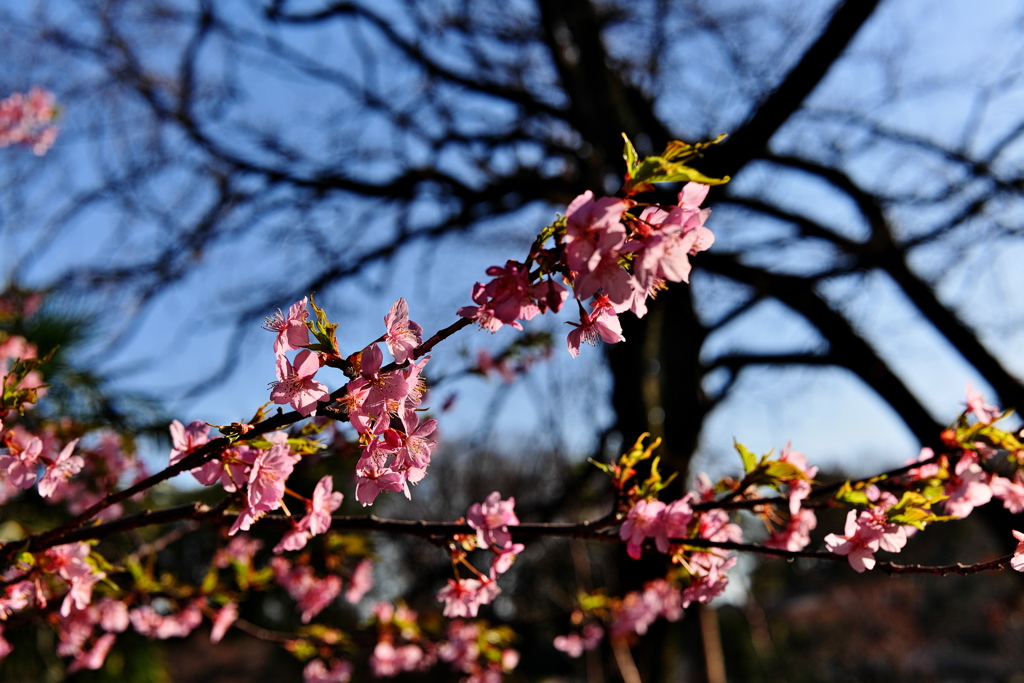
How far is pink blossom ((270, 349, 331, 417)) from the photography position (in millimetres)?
771

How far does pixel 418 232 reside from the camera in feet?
16.4

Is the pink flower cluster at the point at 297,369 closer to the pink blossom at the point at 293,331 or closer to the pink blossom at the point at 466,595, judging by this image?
the pink blossom at the point at 293,331

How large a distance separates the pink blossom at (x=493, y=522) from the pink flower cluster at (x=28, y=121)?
3682 mm

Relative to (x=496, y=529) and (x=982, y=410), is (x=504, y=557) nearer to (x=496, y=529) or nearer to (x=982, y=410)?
(x=496, y=529)

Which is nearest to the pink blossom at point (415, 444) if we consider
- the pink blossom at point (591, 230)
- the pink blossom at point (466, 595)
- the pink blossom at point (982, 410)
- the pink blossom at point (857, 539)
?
the pink blossom at point (591, 230)

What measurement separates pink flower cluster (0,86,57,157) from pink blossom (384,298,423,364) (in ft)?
12.1

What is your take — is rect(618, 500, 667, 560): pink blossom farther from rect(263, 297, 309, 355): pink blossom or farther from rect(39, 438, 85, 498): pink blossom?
rect(39, 438, 85, 498): pink blossom

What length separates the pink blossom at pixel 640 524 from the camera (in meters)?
1.06

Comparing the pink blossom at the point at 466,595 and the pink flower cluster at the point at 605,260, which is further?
the pink blossom at the point at 466,595

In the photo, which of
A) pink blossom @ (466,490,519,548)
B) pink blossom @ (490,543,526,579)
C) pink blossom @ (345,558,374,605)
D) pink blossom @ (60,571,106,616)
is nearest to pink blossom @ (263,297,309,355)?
pink blossom @ (466,490,519,548)

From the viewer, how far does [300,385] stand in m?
0.79

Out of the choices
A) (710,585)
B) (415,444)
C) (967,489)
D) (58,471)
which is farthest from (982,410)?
(58,471)

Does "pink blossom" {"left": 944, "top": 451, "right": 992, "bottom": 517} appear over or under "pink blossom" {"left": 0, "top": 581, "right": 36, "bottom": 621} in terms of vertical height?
under

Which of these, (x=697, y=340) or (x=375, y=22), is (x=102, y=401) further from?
(x=375, y=22)
